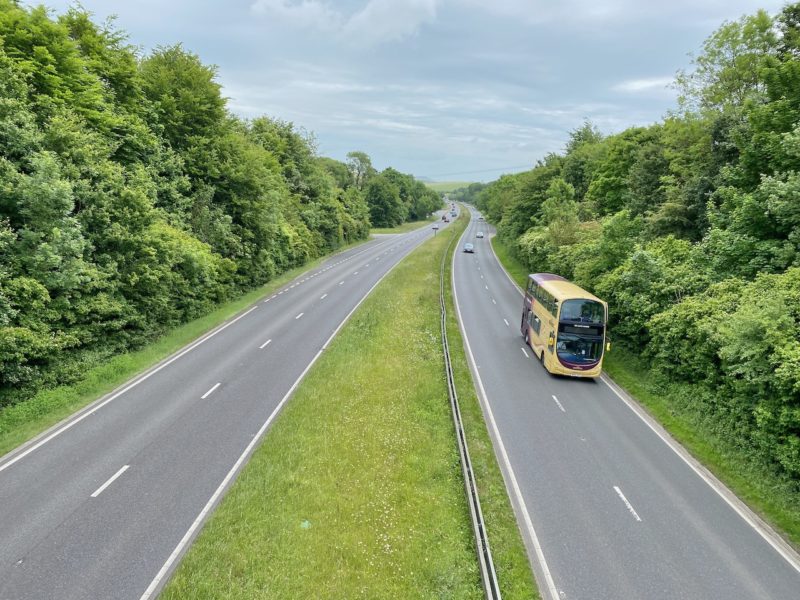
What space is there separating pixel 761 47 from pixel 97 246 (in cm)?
4388

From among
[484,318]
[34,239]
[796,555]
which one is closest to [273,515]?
[796,555]

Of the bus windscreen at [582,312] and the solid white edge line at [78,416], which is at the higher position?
the bus windscreen at [582,312]

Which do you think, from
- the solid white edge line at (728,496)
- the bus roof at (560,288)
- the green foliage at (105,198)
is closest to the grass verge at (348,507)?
the bus roof at (560,288)

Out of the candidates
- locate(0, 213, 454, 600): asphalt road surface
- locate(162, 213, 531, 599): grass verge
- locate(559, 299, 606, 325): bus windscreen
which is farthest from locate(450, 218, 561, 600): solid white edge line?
locate(0, 213, 454, 600): asphalt road surface

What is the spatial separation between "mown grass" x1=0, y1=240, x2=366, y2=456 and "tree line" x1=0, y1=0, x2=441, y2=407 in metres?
0.56

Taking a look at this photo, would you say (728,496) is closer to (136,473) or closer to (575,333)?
(575,333)

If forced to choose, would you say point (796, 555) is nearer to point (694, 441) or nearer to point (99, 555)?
point (694, 441)

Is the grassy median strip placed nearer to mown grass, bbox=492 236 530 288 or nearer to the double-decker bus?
the double-decker bus

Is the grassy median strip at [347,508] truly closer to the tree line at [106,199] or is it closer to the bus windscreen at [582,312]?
the bus windscreen at [582,312]

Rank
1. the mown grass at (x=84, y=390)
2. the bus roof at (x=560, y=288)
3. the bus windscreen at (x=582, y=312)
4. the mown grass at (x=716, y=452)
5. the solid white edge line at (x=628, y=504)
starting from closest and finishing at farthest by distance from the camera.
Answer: the solid white edge line at (x=628, y=504) < the mown grass at (x=716, y=452) < the mown grass at (x=84, y=390) < the bus windscreen at (x=582, y=312) < the bus roof at (x=560, y=288)

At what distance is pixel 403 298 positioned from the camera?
39.0m

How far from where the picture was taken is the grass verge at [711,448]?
13.0 metres

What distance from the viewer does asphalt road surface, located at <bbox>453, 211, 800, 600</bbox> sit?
1063 cm

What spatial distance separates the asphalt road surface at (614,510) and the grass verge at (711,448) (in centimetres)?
58
